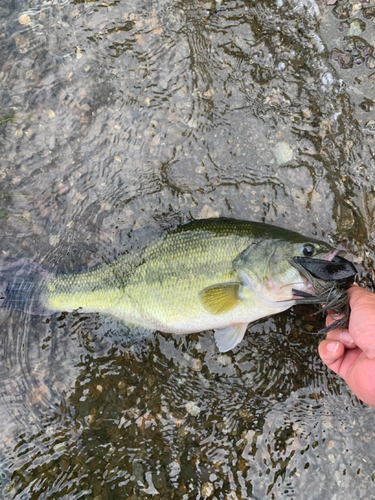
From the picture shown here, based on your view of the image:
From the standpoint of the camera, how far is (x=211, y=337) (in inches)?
117

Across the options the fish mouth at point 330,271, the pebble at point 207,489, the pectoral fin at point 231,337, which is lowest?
the pebble at point 207,489

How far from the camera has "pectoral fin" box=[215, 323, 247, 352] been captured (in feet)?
9.18

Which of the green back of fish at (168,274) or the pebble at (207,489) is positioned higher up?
the green back of fish at (168,274)

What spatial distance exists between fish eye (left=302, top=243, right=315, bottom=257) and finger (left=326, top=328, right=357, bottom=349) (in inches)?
24.2

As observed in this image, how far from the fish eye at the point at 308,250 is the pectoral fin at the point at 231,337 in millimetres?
Answer: 746

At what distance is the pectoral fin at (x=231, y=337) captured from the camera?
280 centimetres

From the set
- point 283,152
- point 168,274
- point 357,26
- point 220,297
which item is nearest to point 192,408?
point 220,297

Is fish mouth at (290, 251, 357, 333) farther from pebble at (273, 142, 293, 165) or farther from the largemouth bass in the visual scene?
pebble at (273, 142, 293, 165)

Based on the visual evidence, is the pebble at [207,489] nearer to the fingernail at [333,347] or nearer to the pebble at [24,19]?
the fingernail at [333,347]

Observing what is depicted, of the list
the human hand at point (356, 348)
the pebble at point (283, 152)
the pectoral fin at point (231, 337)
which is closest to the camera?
the human hand at point (356, 348)

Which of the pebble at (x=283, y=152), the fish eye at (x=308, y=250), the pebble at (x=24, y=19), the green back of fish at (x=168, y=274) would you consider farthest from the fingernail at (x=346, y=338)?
the pebble at (x=24, y=19)

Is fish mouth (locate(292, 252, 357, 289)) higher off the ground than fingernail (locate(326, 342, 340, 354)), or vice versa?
fish mouth (locate(292, 252, 357, 289))

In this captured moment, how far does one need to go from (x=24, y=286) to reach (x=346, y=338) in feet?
8.36

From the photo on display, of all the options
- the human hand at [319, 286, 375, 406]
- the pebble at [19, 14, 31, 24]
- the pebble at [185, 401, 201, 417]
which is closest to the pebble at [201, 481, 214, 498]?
the pebble at [185, 401, 201, 417]
